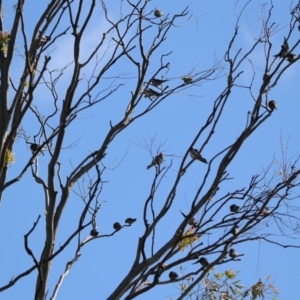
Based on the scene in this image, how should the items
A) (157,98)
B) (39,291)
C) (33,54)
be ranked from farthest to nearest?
(157,98) < (33,54) < (39,291)

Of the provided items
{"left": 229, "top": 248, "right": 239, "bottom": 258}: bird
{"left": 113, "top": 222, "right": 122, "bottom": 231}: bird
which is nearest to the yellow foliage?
{"left": 229, "top": 248, "right": 239, "bottom": 258}: bird

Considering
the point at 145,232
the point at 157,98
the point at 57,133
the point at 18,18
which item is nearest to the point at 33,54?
the point at 18,18

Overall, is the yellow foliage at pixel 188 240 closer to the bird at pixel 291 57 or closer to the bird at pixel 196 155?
the bird at pixel 196 155

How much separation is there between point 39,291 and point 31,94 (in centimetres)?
99

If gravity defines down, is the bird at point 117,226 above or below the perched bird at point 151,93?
below

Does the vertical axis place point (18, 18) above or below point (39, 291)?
above

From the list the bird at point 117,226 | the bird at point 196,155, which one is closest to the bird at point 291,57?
the bird at point 196,155

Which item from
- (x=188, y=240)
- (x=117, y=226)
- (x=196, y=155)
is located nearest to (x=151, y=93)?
(x=117, y=226)

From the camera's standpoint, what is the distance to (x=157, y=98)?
465cm

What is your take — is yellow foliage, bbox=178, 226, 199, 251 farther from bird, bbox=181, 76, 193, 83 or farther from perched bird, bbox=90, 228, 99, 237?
bird, bbox=181, 76, 193, 83

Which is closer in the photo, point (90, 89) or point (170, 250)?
point (170, 250)

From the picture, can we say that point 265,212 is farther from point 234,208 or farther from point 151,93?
point 151,93

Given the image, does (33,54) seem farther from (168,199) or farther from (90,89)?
(168,199)

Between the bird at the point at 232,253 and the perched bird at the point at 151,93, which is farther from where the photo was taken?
the perched bird at the point at 151,93
